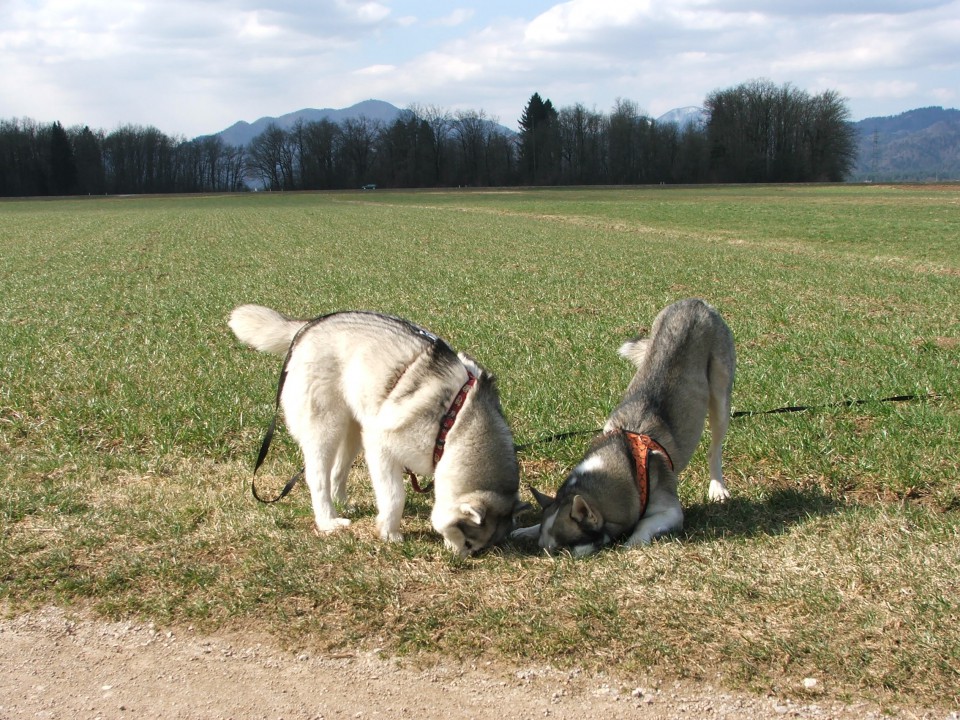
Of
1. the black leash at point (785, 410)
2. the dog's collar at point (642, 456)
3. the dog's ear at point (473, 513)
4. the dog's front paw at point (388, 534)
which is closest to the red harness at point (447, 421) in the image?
the dog's ear at point (473, 513)

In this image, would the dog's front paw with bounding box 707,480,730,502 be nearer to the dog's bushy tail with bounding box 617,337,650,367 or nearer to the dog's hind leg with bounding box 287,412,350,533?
the dog's bushy tail with bounding box 617,337,650,367

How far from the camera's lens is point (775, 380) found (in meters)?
8.59

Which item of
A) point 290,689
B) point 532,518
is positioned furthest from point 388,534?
point 290,689

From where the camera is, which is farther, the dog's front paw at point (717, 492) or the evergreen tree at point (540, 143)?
the evergreen tree at point (540, 143)

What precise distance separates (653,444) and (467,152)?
415ft

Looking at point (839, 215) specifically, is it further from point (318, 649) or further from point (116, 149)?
point (116, 149)

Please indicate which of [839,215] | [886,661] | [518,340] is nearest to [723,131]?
[839,215]

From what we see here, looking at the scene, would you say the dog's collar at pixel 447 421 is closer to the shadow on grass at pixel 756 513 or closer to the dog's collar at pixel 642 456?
the dog's collar at pixel 642 456

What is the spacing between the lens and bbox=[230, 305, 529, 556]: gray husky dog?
4711 mm

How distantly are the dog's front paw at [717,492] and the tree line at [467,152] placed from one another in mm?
111423

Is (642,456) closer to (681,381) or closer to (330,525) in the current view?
(681,381)

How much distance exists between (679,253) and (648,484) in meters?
21.7

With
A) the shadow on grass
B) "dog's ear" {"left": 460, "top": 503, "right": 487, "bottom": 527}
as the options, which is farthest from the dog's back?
"dog's ear" {"left": 460, "top": 503, "right": 487, "bottom": 527}

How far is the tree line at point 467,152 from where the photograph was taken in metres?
110
